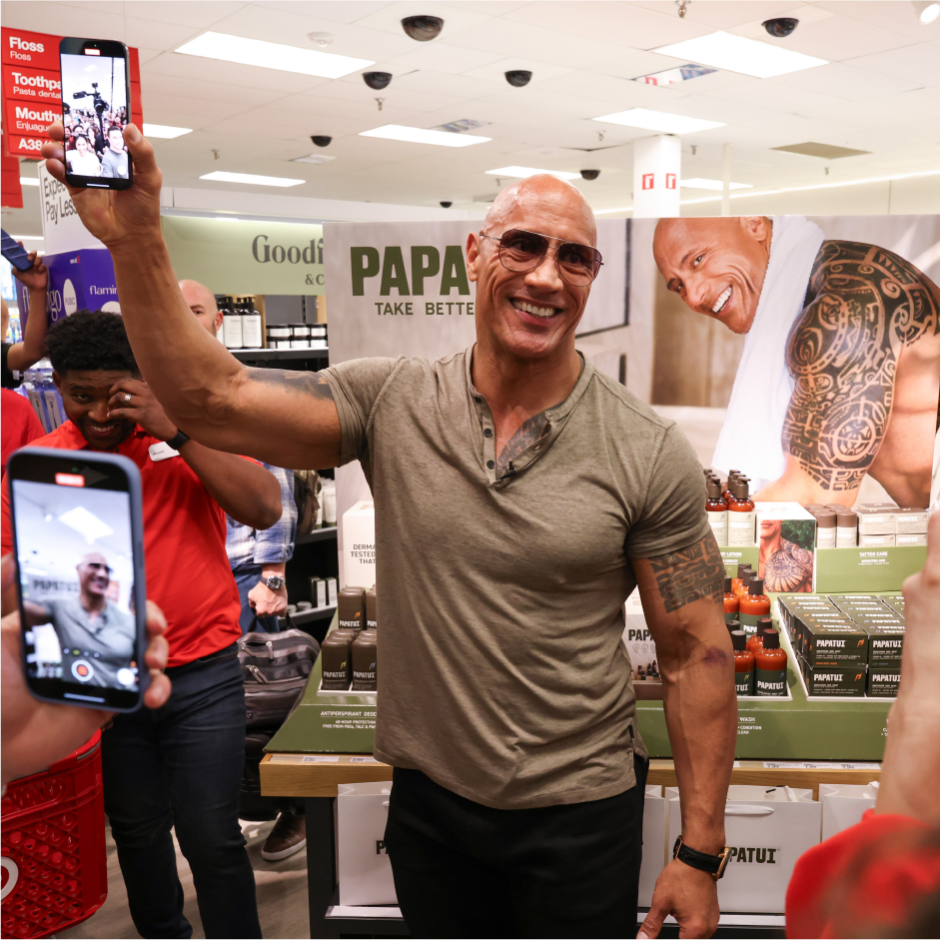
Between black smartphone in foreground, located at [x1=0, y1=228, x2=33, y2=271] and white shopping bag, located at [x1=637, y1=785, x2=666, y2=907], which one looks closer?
white shopping bag, located at [x1=637, y1=785, x2=666, y2=907]

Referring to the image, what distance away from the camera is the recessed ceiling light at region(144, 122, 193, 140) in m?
9.01

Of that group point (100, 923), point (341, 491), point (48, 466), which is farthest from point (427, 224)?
point (100, 923)

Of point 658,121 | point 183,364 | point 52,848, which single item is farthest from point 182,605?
point 658,121

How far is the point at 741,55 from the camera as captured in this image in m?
6.72

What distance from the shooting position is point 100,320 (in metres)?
1.90

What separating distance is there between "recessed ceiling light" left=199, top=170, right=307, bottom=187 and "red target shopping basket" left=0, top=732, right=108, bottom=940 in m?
11.6

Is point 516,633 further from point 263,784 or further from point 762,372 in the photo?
point 762,372

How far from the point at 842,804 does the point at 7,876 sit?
5.90ft

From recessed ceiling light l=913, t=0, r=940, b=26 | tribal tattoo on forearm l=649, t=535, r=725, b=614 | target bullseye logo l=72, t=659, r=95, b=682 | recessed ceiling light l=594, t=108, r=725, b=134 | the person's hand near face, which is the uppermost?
recessed ceiling light l=594, t=108, r=725, b=134

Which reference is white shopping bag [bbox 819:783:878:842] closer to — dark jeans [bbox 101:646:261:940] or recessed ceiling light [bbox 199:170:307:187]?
dark jeans [bbox 101:646:261:940]

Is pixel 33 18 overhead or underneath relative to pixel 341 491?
overhead

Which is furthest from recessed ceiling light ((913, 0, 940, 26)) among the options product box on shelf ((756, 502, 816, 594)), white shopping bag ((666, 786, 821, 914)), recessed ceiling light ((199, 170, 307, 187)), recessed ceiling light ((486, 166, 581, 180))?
recessed ceiling light ((199, 170, 307, 187))

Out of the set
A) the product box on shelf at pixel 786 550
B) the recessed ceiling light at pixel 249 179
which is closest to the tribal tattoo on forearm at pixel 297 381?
the product box on shelf at pixel 786 550

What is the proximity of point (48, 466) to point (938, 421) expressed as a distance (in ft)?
9.37
